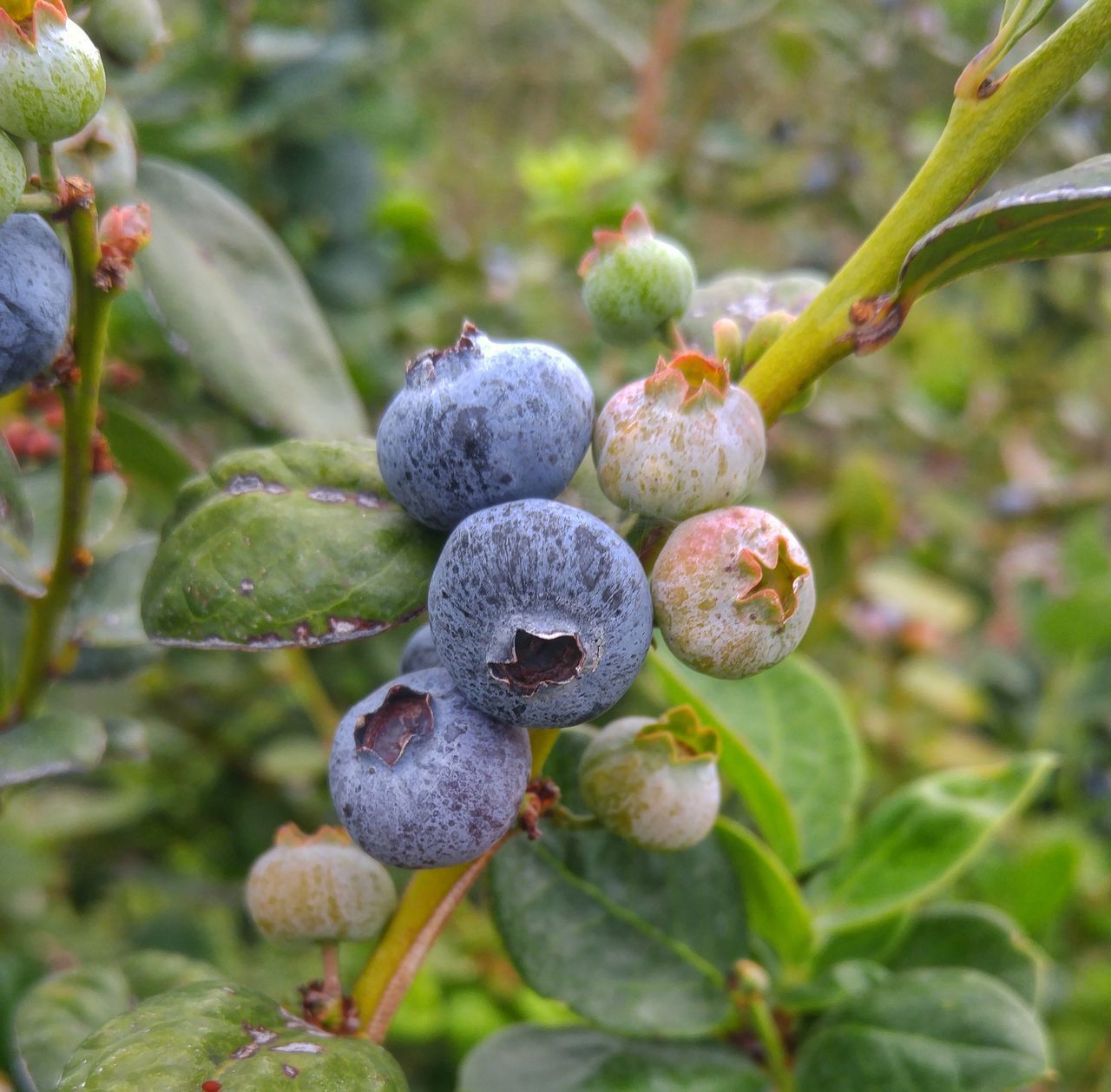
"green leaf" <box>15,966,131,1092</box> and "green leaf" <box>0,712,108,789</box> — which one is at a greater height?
"green leaf" <box>0,712,108,789</box>

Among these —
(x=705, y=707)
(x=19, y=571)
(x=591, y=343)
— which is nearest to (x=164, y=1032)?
(x=19, y=571)

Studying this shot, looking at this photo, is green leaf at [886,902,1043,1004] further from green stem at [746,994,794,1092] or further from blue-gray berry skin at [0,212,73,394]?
blue-gray berry skin at [0,212,73,394]

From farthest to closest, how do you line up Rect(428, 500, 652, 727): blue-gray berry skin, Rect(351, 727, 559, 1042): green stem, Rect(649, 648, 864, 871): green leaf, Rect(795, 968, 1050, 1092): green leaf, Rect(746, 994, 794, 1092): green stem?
Rect(649, 648, 864, 871): green leaf
Rect(746, 994, 794, 1092): green stem
Rect(795, 968, 1050, 1092): green leaf
Rect(351, 727, 559, 1042): green stem
Rect(428, 500, 652, 727): blue-gray berry skin

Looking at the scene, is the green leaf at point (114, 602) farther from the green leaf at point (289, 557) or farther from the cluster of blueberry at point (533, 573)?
the cluster of blueberry at point (533, 573)

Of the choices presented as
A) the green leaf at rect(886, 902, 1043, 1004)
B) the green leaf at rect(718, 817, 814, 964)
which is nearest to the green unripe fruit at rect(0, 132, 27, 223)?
the green leaf at rect(718, 817, 814, 964)

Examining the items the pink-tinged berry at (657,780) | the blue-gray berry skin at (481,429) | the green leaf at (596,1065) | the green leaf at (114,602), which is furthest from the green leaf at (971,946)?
the green leaf at (114,602)

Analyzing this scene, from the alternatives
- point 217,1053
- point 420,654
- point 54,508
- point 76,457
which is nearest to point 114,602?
point 54,508

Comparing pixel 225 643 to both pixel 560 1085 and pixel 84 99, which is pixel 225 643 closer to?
pixel 84 99

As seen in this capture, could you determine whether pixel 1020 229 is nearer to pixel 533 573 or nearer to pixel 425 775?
pixel 533 573
